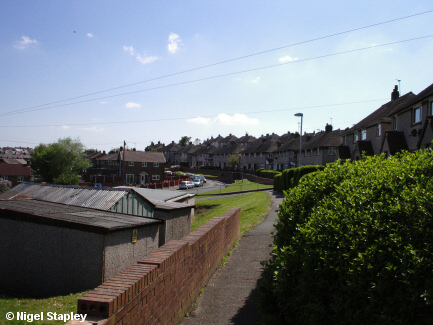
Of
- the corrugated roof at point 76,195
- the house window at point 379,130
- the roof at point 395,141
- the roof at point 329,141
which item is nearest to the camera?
the corrugated roof at point 76,195

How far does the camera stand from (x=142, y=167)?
72.3 metres

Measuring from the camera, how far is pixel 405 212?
3.71 meters

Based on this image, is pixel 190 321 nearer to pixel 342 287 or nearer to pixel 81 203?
pixel 342 287

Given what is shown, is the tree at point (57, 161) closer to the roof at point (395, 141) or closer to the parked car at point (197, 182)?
the parked car at point (197, 182)

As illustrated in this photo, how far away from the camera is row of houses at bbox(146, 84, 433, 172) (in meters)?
22.8

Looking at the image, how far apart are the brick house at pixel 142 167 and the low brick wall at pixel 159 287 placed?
65879mm

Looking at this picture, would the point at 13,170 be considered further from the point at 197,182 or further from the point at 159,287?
the point at 159,287

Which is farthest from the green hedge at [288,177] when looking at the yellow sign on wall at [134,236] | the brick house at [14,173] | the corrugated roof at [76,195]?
the brick house at [14,173]

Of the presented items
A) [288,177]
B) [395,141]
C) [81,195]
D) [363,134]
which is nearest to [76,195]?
[81,195]

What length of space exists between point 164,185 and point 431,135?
43270mm

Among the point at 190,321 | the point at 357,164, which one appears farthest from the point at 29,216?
the point at 357,164

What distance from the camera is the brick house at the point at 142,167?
7125cm

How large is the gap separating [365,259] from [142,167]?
70.9 metres

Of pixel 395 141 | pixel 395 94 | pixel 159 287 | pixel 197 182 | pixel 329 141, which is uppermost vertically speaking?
pixel 395 94
